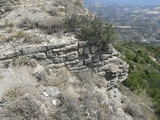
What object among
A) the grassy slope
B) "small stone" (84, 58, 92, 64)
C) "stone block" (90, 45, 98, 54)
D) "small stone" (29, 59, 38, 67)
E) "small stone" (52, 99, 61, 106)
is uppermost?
"small stone" (29, 59, 38, 67)

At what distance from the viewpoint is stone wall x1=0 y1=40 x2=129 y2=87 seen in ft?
37.8

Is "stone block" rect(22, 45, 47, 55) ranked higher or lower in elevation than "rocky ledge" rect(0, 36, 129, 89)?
higher

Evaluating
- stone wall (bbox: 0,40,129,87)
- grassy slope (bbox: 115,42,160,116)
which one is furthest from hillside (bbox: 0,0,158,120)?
grassy slope (bbox: 115,42,160,116)

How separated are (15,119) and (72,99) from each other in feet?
6.45

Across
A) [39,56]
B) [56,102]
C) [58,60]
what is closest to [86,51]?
[58,60]

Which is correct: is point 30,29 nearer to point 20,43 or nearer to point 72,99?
point 20,43

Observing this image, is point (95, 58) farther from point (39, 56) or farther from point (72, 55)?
point (39, 56)

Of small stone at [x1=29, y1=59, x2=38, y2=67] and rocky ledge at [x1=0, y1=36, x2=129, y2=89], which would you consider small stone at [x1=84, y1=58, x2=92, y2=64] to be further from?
small stone at [x1=29, y1=59, x2=38, y2=67]

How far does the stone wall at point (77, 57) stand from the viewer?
1151 centimetres

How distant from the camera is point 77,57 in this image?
1246cm

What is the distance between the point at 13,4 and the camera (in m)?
16.9

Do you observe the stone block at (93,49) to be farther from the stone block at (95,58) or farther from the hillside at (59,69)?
the stone block at (95,58)

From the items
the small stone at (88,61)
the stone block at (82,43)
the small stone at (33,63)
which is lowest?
the small stone at (88,61)

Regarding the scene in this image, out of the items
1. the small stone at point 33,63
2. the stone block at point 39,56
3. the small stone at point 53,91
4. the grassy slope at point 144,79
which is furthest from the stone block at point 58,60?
the grassy slope at point 144,79
